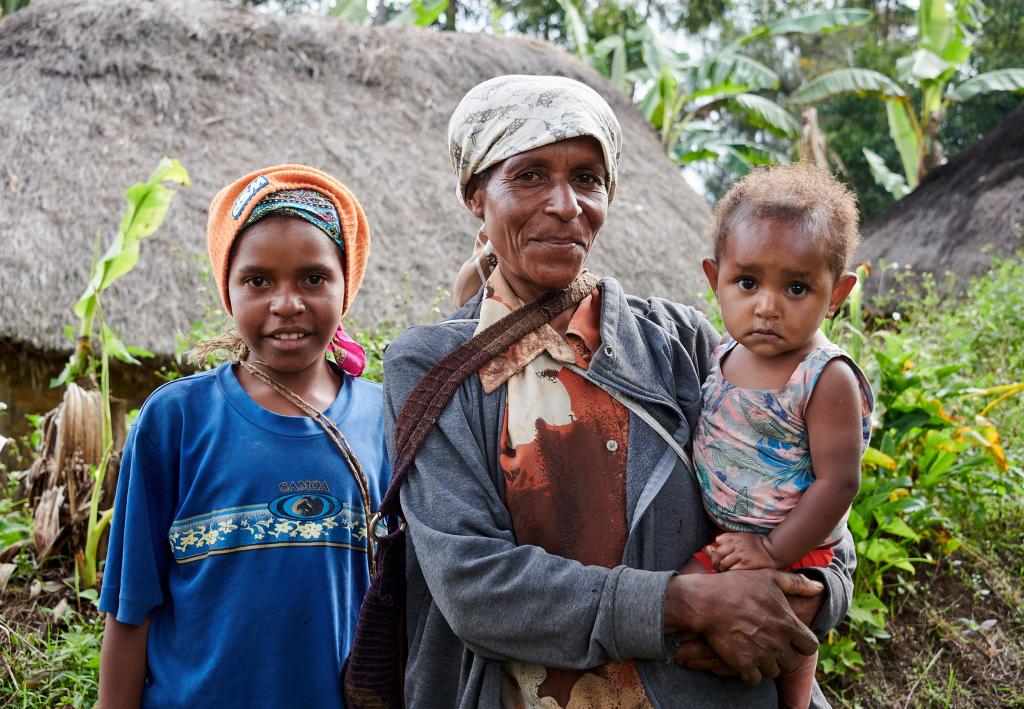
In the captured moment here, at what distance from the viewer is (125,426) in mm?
3717

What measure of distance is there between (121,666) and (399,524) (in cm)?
69

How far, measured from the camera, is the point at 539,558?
1339 mm

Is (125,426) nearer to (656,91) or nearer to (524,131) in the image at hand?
(524,131)

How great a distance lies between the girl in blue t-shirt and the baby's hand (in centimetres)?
78

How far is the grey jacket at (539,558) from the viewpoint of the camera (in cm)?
132

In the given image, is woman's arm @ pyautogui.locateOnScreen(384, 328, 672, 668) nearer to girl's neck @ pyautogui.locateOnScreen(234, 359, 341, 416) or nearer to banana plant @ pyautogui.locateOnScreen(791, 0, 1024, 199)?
girl's neck @ pyautogui.locateOnScreen(234, 359, 341, 416)

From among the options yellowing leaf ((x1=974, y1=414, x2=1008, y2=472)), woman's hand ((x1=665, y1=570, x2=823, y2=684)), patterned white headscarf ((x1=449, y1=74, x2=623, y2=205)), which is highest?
patterned white headscarf ((x1=449, y1=74, x2=623, y2=205))

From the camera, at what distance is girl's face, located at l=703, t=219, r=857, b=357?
151 centimetres

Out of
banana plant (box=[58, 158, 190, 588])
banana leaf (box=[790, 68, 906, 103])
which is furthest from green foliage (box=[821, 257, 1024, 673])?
banana leaf (box=[790, 68, 906, 103])

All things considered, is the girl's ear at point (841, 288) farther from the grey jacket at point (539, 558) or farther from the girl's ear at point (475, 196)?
the girl's ear at point (475, 196)

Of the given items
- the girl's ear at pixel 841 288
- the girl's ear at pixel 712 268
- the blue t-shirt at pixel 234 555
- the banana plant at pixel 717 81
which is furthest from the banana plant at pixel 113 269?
the banana plant at pixel 717 81

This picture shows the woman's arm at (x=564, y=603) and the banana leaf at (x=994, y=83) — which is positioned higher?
the banana leaf at (x=994, y=83)

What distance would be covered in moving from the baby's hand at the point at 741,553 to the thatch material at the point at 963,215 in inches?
341

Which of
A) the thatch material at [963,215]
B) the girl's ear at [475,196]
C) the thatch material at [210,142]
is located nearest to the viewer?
the girl's ear at [475,196]
